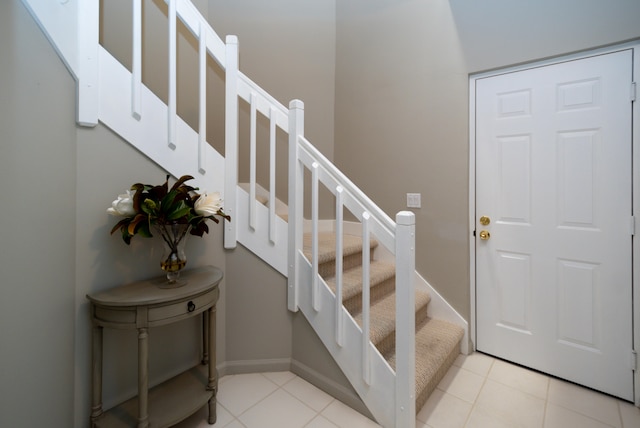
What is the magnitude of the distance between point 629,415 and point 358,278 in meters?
1.64

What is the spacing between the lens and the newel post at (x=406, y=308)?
1.31m

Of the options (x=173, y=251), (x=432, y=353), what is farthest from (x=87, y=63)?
(x=432, y=353)

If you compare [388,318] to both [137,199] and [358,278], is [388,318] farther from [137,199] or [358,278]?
[137,199]

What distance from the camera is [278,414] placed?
5.09 feet

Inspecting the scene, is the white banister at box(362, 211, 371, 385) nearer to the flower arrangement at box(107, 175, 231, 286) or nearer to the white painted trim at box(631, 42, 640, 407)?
the flower arrangement at box(107, 175, 231, 286)

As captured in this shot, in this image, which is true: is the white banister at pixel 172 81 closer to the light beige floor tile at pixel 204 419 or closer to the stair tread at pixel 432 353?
the light beige floor tile at pixel 204 419

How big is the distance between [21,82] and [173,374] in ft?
5.09

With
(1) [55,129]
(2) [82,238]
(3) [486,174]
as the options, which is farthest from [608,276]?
(1) [55,129]

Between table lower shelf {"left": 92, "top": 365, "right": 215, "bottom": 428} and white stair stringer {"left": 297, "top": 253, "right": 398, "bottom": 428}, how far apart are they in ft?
2.21

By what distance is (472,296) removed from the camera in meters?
2.17

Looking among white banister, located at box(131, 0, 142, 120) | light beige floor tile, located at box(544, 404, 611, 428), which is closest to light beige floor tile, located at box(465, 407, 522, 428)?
light beige floor tile, located at box(544, 404, 611, 428)

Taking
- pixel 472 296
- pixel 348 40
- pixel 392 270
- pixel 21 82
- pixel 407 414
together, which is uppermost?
pixel 348 40

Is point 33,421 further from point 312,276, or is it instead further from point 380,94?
point 380,94

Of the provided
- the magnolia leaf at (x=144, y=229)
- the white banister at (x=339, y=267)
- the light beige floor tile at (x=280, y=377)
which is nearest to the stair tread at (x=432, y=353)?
the white banister at (x=339, y=267)
